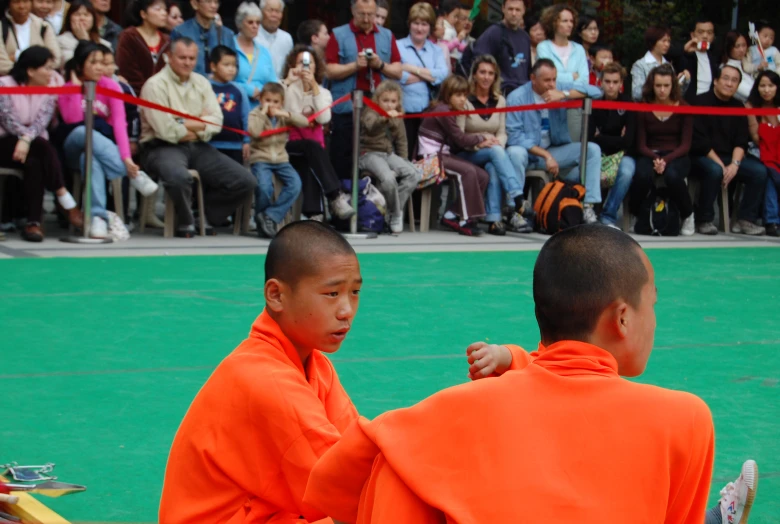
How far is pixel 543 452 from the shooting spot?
5.43 ft

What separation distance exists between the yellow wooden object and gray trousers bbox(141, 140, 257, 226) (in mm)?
5934

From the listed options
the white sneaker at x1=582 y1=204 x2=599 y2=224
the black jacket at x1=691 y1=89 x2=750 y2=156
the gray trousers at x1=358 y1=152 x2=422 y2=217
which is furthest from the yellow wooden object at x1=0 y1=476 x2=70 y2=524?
the black jacket at x1=691 y1=89 x2=750 y2=156

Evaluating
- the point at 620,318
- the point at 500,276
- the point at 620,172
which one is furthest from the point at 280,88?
the point at 620,318

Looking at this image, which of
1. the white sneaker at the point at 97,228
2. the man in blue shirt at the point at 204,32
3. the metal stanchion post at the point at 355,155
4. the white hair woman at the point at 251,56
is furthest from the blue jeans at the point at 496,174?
the white sneaker at the point at 97,228

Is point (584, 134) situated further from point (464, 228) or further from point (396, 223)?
point (396, 223)

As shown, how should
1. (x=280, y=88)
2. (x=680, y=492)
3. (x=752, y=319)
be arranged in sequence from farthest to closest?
(x=280, y=88) → (x=752, y=319) → (x=680, y=492)

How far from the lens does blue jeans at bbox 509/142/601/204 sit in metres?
10.4

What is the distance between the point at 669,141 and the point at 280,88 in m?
3.97

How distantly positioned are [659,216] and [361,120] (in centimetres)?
314

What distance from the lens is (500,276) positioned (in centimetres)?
764

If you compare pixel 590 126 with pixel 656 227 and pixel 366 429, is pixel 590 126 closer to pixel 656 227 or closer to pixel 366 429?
pixel 656 227

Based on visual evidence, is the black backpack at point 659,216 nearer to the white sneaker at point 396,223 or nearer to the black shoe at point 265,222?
the white sneaker at point 396,223

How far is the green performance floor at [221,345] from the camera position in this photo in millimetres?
3781

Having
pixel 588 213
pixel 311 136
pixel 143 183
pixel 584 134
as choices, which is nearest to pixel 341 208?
pixel 311 136
